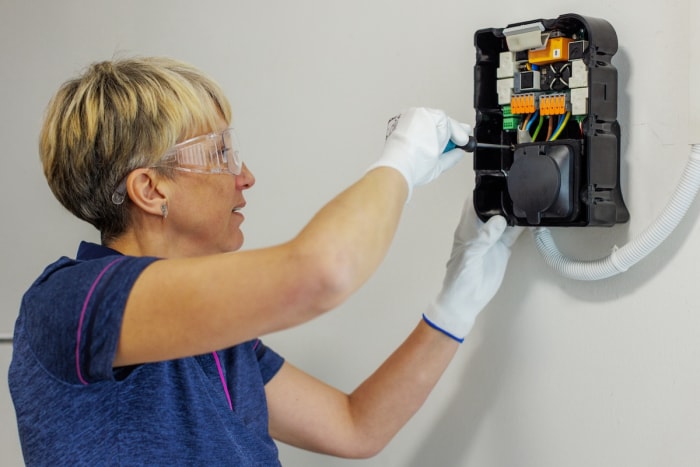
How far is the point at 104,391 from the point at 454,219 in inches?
24.7

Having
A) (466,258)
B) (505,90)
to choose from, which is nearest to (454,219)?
(466,258)

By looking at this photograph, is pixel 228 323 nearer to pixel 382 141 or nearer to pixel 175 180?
pixel 175 180

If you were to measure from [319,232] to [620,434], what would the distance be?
60 cm

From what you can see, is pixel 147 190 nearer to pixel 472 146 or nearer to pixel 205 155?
pixel 205 155

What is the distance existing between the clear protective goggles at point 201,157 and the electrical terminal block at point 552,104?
1.51 feet

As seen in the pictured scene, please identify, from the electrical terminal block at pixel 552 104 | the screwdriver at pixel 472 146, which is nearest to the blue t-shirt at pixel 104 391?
the screwdriver at pixel 472 146

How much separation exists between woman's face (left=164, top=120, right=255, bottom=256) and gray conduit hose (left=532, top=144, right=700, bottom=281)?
47 cm

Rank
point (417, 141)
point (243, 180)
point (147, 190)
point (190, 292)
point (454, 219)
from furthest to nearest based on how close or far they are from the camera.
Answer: point (454, 219), point (243, 180), point (147, 190), point (417, 141), point (190, 292)

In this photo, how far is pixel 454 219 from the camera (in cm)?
139

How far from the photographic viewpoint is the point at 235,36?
1699 millimetres

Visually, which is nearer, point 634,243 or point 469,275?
point 634,243

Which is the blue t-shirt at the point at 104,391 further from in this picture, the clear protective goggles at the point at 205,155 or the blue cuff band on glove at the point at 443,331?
the blue cuff band on glove at the point at 443,331

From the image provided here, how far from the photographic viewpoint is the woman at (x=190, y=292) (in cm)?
92

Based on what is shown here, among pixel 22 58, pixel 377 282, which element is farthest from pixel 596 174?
pixel 22 58
